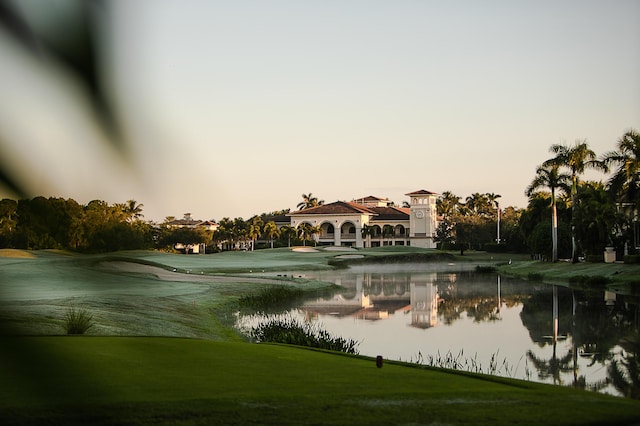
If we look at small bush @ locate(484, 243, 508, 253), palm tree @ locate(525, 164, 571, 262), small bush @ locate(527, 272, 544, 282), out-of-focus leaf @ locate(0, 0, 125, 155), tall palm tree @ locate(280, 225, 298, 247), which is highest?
palm tree @ locate(525, 164, 571, 262)

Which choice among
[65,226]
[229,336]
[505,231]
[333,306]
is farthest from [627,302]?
[505,231]

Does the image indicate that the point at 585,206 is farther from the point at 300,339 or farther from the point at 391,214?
the point at 391,214

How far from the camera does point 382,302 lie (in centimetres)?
3891

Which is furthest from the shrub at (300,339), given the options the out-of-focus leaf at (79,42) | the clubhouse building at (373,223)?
the clubhouse building at (373,223)

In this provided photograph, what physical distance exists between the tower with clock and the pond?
8670 centimetres

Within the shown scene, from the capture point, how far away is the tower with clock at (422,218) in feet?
439

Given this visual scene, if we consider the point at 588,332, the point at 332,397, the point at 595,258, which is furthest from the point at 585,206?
the point at 332,397

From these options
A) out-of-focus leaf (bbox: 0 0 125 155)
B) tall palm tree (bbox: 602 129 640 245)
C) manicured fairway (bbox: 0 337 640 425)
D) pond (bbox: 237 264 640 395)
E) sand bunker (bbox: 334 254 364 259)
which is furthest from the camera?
sand bunker (bbox: 334 254 364 259)

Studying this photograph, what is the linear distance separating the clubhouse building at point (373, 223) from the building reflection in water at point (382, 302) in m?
79.1

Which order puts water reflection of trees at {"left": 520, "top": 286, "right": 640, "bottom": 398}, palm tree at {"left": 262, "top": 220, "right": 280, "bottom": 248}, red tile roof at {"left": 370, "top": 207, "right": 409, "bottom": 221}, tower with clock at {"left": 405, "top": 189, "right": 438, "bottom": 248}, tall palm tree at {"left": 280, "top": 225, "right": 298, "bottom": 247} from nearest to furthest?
water reflection of trees at {"left": 520, "top": 286, "right": 640, "bottom": 398}, tall palm tree at {"left": 280, "top": 225, "right": 298, "bottom": 247}, palm tree at {"left": 262, "top": 220, "right": 280, "bottom": 248}, tower with clock at {"left": 405, "top": 189, "right": 438, "bottom": 248}, red tile roof at {"left": 370, "top": 207, "right": 409, "bottom": 221}

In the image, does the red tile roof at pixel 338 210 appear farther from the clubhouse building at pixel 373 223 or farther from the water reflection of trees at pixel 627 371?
the water reflection of trees at pixel 627 371

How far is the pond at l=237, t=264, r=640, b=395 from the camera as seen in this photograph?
59.3 ft

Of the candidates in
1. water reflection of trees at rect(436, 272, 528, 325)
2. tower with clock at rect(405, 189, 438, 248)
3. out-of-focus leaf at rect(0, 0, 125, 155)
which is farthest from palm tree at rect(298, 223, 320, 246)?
out-of-focus leaf at rect(0, 0, 125, 155)

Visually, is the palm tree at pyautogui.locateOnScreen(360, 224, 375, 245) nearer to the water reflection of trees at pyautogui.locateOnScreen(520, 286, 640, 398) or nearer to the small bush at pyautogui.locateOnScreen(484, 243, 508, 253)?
the small bush at pyautogui.locateOnScreen(484, 243, 508, 253)
